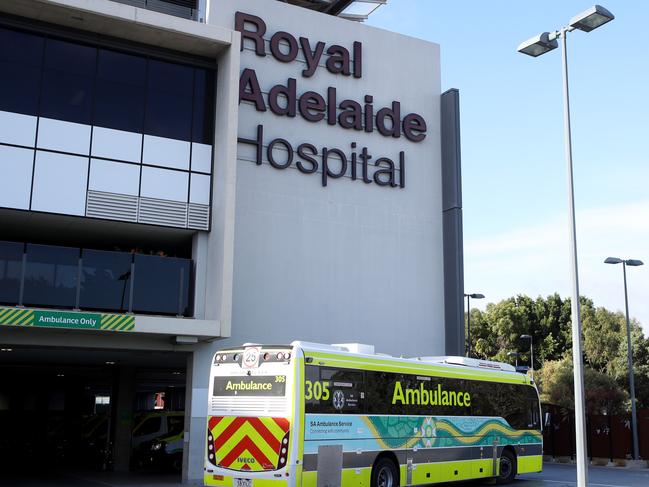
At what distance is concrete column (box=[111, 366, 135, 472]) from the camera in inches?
1039

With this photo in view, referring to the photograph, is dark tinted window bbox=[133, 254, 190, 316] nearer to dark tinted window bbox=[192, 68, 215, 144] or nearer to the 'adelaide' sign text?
dark tinted window bbox=[192, 68, 215, 144]

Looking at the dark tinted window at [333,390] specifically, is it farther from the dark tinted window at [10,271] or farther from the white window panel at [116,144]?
the white window panel at [116,144]

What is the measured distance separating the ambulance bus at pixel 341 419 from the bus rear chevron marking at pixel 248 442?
0.02 meters

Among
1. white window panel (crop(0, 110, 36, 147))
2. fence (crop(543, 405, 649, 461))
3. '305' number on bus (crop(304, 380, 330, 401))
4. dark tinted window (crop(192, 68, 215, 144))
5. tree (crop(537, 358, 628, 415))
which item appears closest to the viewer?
'305' number on bus (crop(304, 380, 330, 401))

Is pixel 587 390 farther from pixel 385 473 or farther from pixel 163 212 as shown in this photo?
pixel 163 212

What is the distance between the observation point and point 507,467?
22.1 meters

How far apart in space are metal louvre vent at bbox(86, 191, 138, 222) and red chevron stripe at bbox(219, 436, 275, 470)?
320 inches

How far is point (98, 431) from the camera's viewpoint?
31031 millimetres

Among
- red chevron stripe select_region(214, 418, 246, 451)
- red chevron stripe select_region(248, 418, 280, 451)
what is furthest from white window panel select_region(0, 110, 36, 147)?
red chevron stripe select_region(248, 418, 280, 451)

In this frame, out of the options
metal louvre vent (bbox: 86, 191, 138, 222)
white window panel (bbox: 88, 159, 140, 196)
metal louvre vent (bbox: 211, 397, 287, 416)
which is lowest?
metal louvre vent (bbox: 211, 397, 287, 416)

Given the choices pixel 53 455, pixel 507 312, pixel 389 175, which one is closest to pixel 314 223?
pixel 389 175

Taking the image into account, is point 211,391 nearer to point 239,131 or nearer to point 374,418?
point 374,418

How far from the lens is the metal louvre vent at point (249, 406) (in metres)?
15.5

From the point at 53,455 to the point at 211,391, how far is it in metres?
19.0
